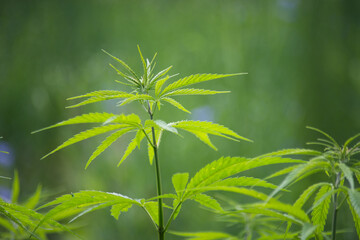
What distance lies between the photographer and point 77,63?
5.57 feet

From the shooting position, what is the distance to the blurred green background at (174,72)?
1.53 metres

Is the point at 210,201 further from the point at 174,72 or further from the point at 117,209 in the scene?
the point at 174,72

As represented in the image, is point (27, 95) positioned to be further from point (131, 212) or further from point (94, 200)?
point (94, 200)

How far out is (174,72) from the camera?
1.68 m

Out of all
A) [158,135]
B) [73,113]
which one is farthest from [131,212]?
[158,135]

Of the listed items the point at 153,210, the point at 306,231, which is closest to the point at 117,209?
the point at 153,210

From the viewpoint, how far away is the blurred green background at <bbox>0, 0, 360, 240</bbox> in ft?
5.01

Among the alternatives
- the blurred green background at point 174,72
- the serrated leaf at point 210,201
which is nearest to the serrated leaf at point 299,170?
the serrated leaf at point 210,201

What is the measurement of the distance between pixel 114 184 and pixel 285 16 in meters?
1.29

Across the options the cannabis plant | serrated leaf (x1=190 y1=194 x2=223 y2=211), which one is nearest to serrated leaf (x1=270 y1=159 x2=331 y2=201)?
the cannabis plant

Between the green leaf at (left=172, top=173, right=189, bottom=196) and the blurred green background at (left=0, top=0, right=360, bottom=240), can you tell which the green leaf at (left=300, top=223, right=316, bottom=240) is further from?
the blurred green background at (left=0, top=0, right=360, bottom=240)

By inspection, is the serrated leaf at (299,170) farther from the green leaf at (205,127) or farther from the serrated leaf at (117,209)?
the serrated leaf at (117,209)

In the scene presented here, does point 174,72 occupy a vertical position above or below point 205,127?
above

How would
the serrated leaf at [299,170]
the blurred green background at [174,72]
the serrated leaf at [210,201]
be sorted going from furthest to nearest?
the blurred green background at [174,72]
the serrated leaf at [210,201]
the serrated leaf at [299,170]
